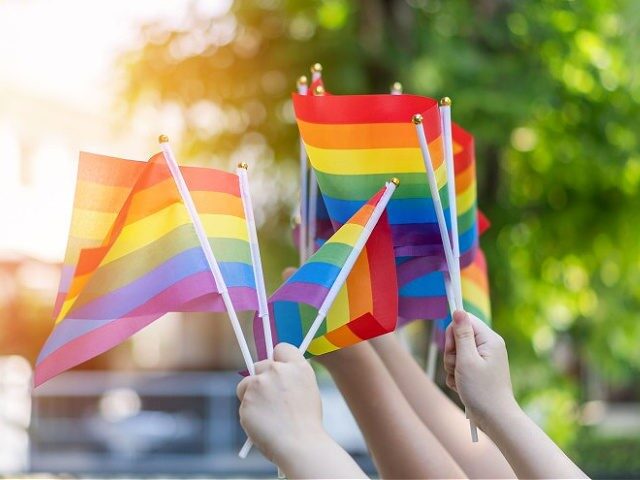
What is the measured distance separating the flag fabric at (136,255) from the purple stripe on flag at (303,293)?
50 mm

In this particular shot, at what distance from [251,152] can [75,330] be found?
15.1 feet

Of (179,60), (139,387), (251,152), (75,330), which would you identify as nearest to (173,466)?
(139,387)

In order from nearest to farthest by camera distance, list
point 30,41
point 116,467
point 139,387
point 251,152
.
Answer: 1. point 251,152
2. point 30,41
3. point 116,467
4. point 139,387

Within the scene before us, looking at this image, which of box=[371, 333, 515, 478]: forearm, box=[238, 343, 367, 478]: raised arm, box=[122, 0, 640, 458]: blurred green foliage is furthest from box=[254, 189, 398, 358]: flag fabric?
box=[122, 0, 640, 458]: blurred green foliage

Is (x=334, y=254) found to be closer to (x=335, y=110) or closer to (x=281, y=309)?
(x=281, y=309)

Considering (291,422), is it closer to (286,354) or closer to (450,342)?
(286,354)

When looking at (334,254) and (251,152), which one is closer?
(334,254)

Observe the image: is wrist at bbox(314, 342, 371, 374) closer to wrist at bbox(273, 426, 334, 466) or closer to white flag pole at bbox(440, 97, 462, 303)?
white flag pole at bbox(440, 97, 462, 303)

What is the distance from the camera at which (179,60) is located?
5848 millimetres

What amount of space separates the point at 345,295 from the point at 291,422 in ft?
1.09

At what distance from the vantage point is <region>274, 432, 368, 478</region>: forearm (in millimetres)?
1387

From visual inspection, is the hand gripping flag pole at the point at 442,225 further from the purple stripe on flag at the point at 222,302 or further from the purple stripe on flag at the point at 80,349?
the purple stripe on flag at the point at 80,349

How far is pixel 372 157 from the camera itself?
1768 millimetres

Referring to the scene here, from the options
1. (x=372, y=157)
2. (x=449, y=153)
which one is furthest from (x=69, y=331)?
(x=449, y=153)
